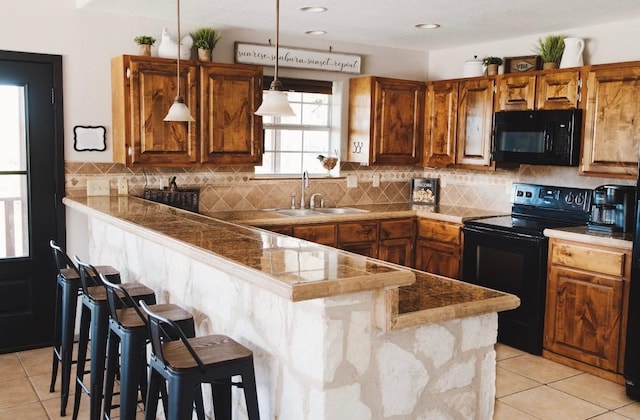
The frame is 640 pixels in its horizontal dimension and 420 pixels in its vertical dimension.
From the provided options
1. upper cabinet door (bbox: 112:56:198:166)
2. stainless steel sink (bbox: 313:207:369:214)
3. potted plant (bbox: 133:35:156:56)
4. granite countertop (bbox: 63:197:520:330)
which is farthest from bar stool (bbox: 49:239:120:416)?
stainless steel sink (bbox: 313:207:369:214)

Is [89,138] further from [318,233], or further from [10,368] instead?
[318,233]

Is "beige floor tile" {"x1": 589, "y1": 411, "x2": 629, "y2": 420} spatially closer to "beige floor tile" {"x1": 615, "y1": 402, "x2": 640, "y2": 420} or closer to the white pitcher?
"beige floor tile" {"x1": 615, "y1": 402, "x2": 640, "y2": 420}

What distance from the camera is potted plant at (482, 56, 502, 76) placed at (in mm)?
5113

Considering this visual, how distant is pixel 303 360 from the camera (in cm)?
209

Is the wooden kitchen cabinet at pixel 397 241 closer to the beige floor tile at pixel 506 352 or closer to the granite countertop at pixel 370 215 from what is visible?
the granite countertop at pixel 370 215

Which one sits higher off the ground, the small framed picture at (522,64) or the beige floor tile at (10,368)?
the small framed picture at (522,64)

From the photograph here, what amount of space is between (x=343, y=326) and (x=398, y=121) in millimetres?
3731

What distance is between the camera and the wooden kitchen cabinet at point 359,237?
4.95 meters

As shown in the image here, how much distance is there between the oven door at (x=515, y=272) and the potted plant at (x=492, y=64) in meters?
1.31

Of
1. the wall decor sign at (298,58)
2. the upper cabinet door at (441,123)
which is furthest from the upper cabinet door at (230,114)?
the upper cabinet door at (441,123)

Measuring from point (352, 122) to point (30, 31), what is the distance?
8.60 ft

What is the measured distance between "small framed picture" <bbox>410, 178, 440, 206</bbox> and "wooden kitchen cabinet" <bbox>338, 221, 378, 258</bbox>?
932 mm

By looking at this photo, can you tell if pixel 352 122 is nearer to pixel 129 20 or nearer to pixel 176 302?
pixel 129 20

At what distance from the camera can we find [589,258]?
409 cm
